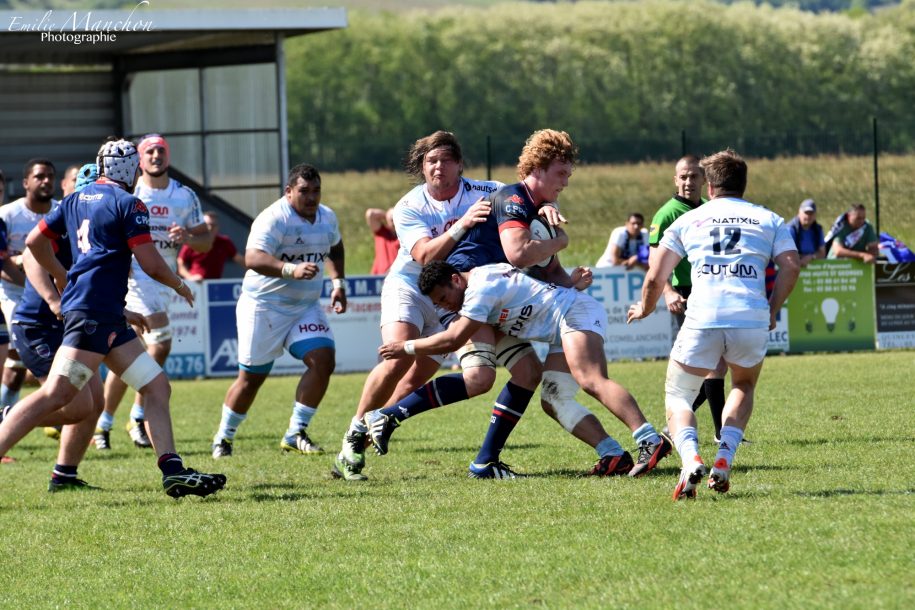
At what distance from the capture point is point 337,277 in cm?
1028

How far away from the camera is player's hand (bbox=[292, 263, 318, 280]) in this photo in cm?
905

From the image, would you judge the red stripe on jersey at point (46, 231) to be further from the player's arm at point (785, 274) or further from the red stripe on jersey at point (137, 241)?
the player's arm at point (785, 274)

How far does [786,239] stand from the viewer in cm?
695

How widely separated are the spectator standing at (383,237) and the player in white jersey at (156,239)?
19.6ft

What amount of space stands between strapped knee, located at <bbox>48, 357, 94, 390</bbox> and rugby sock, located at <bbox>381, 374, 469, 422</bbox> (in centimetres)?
170

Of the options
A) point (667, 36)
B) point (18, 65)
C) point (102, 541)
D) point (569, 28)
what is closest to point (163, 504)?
point (102, 541)

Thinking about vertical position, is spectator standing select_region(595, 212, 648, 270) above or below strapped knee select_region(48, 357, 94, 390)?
above

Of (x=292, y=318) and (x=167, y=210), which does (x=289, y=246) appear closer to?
(x=292, y=318)

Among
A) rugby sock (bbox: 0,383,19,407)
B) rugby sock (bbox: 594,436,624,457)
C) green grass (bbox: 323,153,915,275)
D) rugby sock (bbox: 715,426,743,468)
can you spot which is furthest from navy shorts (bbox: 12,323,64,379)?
green grass (bbox: 323,153,915,275)

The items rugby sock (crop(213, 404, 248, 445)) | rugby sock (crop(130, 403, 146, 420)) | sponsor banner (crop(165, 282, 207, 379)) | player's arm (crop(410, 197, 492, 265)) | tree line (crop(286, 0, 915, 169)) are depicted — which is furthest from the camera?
tree line (crop(286, 0, 915, 169))

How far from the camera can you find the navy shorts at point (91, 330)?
765cm

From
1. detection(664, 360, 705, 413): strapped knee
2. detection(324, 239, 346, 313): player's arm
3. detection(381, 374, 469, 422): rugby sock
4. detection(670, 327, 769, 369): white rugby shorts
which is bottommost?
detection(381, 374, 469, 422): rugby sock

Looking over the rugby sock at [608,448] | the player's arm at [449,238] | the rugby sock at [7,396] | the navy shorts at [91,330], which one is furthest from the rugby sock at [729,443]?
the rugby sock at [7,396]

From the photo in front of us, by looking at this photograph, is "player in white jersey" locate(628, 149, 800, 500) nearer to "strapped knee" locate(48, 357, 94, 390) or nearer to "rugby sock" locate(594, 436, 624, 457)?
"rugby sock" locate(594, 436, 624, 457)
